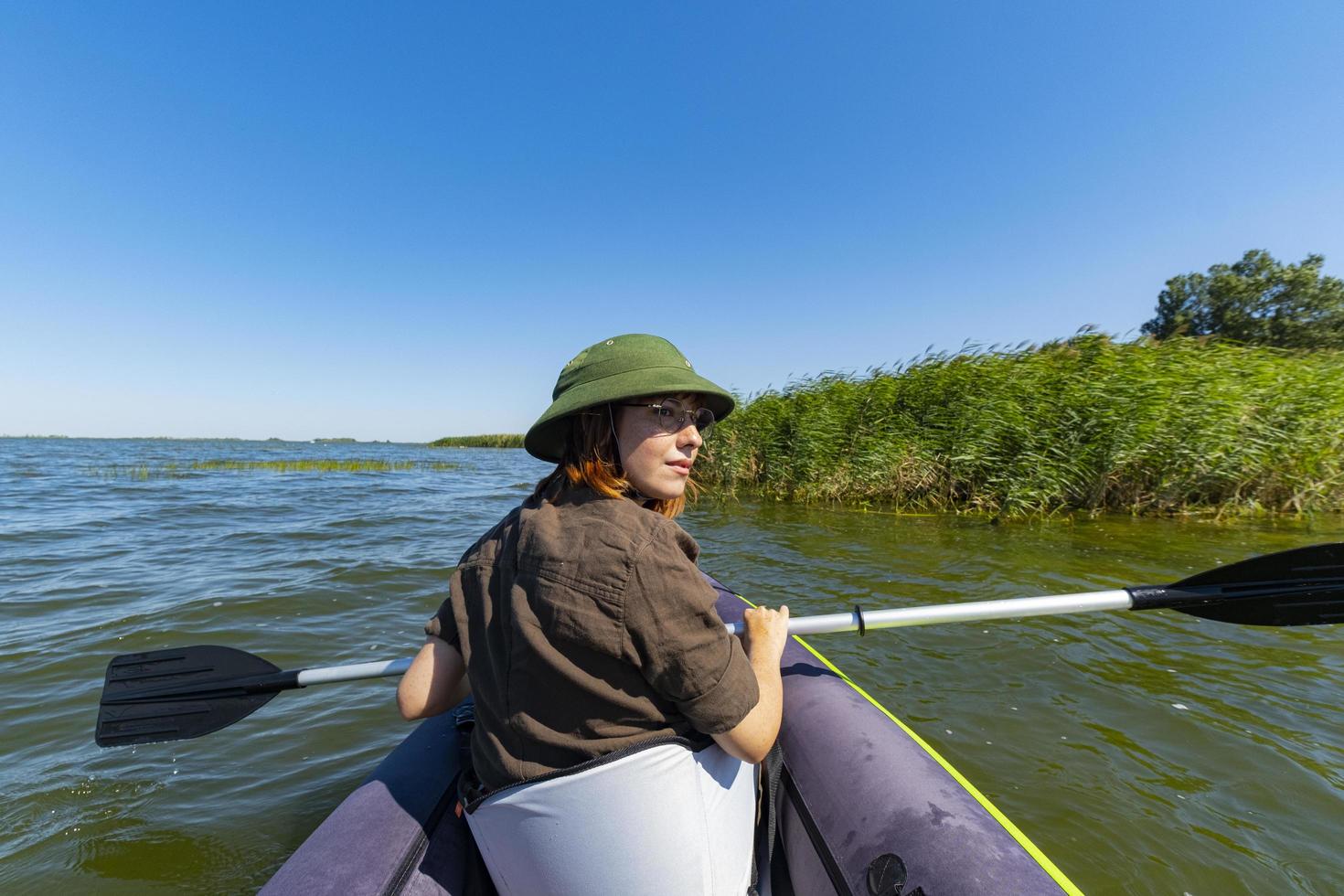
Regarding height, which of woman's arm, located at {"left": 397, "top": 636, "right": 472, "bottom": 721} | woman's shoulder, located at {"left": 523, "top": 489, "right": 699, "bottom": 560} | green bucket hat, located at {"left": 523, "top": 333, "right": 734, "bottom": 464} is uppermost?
green bucket hat, located at {"left": 523, "top": 333, "right": 734, "bottom": 464}

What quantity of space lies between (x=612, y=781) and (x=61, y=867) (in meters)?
2.85

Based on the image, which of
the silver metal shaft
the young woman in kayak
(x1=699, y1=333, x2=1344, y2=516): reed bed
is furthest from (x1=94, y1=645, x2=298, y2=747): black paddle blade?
(x1=699, y1=333, x2=1344, y2=516): reed bed

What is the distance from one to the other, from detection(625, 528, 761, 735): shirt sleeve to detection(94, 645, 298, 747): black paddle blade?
2244mm

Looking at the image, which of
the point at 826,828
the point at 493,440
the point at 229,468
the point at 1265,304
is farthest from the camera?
the point at 493,440

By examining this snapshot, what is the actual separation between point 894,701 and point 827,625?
1.47 metres

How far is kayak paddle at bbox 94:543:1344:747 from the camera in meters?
2.48

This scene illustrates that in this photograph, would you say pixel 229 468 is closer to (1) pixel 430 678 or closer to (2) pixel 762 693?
(1) pixel 430 678

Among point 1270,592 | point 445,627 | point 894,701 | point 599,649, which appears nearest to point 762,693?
point 599,649

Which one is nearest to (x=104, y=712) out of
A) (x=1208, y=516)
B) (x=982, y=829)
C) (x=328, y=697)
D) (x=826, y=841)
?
(x=328, y=697)

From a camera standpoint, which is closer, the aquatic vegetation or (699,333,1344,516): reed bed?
(699,333,1344,516): reed bed

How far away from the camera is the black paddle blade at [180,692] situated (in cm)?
249

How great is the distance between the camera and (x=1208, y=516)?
8.73 metres

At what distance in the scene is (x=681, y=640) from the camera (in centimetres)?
Answer: 114

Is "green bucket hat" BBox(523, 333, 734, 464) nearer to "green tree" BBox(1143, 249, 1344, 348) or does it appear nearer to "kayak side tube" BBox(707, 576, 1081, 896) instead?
"kayak side tube" BBox(707, 576, 1081, 896)
